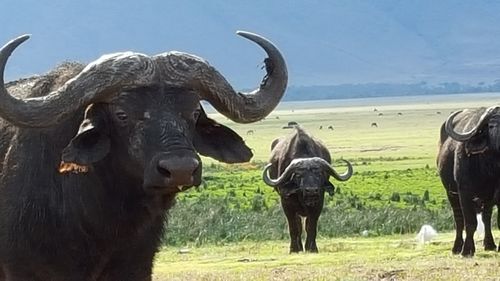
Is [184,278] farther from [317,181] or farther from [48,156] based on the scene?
[317,181]

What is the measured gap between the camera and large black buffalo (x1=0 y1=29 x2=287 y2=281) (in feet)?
21.4

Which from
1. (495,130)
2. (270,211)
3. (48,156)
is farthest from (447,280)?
(270,211)

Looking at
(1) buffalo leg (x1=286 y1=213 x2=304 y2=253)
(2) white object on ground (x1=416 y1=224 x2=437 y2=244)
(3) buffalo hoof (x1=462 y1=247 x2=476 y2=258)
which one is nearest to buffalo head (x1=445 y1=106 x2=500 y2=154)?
(3) buffalo hoof (x1=462 y1=247 x2=476 y2=258)

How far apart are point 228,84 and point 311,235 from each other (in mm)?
11006

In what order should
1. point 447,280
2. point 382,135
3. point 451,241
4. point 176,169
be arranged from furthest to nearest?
point 382,135 < point 451,241 < point 447,280 < point 176,169

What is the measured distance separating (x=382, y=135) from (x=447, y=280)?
74330 millimetres

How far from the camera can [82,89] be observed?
6699 mm

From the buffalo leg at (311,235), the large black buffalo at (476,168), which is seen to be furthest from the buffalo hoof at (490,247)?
the buffalo leg at (311,235)

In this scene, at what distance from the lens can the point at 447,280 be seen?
1126 cm

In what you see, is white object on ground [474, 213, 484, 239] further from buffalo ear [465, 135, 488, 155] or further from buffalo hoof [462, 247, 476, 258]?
buffalo ear [465, 135, 488, 155]

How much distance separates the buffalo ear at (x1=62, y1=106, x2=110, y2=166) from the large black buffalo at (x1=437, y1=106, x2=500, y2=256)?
9.05m

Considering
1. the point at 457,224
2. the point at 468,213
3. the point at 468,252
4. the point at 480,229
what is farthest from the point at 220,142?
the point at 480,229

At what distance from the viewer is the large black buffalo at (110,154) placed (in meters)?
6.53

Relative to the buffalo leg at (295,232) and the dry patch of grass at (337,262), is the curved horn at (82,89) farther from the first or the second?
the buffalo leg at (295,232)
